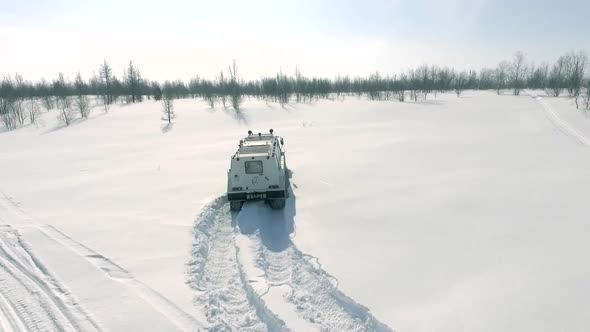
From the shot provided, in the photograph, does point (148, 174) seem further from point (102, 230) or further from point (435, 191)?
point (435, 191)

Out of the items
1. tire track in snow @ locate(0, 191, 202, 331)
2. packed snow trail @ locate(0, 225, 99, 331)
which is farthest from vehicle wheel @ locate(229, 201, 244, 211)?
packed snow trail @ locate(0, 225, 99, 331)

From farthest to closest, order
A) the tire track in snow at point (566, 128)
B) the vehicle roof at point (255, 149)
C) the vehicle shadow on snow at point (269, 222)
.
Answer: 1. the tire track in snow at point (566, 128)
2. the vehicle roof at point (255, 149)
3. the vehicle shadow on snow at point (269, 222)

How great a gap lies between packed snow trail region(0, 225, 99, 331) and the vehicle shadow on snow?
423 cm

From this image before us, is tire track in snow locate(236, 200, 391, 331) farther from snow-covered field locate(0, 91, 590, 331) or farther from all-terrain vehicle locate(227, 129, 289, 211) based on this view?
all-terrain vehicle locate(227, 129, 289, 211)

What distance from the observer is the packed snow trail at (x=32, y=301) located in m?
5.54

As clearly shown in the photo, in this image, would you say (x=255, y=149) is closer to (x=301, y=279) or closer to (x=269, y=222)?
(x=269, y=222)

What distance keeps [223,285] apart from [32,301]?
133 inches

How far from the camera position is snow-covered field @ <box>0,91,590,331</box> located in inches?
224

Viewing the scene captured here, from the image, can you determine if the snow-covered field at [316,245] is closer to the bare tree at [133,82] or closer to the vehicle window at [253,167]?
the vehicle window at [253,167]

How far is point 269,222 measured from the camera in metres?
10.2

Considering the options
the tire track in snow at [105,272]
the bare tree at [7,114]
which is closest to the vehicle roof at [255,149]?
the tire track in snow at [105,272]

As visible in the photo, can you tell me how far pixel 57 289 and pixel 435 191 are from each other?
427 inches

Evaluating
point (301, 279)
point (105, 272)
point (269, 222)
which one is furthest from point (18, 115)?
point (301, 279)

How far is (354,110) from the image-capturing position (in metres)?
42.0
